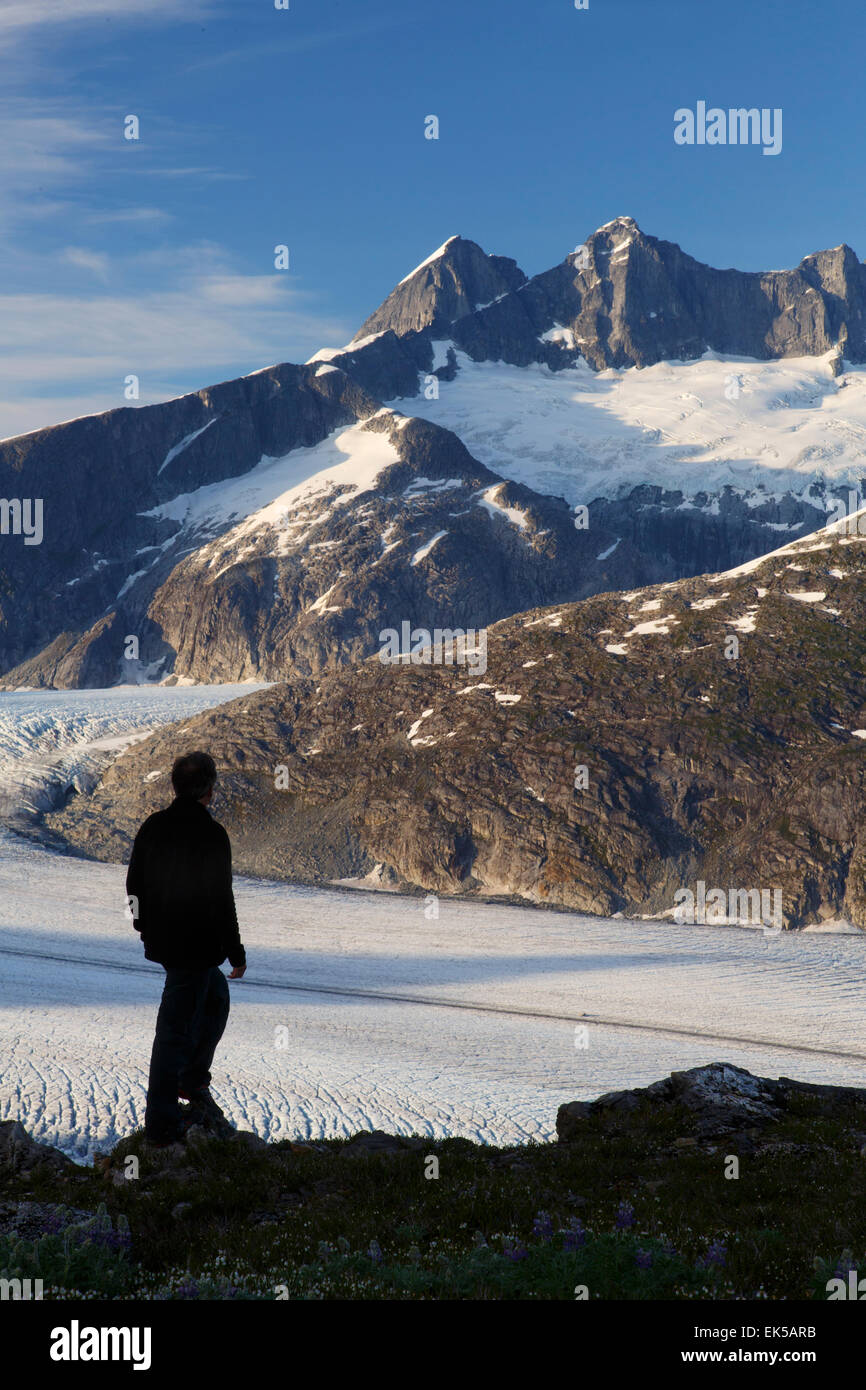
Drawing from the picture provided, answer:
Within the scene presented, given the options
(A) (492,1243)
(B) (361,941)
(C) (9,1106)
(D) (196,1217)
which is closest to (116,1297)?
(D) (196,1217)

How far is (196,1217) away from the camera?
9906 millimetres

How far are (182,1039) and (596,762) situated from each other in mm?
74825

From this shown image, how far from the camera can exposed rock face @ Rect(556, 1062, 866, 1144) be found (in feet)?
46.6

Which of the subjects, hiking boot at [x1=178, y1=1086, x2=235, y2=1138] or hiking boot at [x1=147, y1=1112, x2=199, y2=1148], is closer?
hiking boot at [x1=147, y1=1112, x2=199, y2=1148]

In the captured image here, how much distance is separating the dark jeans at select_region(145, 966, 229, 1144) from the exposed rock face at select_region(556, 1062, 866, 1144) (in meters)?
5.52

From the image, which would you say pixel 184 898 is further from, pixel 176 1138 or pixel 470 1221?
pixel 470 1221

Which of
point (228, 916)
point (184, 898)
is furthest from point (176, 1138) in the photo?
point (184, 898)

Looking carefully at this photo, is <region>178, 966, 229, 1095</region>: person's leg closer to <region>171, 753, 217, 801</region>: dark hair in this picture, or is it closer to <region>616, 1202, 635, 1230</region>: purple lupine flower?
<region>171, 753, 217, 801</region>: dark hair

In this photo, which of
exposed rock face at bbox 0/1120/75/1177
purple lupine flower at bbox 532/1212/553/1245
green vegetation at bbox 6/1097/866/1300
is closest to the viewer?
green vegetation at bbox 6/1097/866/1300

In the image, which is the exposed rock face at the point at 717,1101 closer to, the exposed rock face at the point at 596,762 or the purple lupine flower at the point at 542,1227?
the purple lupine flower at the point at 542,1227

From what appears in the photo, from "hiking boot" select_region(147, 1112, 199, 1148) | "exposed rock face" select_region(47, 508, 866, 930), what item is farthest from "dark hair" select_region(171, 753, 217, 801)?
"exposed rock face" select_region(47, 508, 866, 930)

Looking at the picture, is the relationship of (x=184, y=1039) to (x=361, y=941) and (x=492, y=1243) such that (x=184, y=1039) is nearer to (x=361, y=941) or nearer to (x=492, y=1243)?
(x=492, y=1243)

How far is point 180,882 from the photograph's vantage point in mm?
10531
